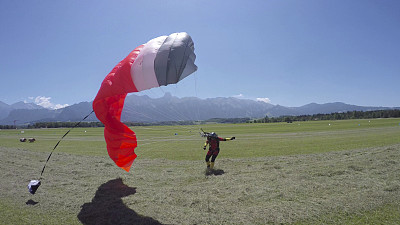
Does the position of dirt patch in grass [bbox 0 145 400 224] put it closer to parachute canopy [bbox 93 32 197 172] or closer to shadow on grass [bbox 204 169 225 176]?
shadow on grass [bbox 204 169 225 176]

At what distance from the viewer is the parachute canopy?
21.2 ft

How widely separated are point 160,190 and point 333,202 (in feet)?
17.6

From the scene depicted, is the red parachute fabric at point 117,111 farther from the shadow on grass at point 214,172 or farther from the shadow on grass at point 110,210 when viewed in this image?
the shadow on grass at point 214,172

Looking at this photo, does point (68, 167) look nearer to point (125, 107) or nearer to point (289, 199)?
point (125, 107)

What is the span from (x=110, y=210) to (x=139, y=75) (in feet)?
13.6

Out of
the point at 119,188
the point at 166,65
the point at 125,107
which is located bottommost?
the point at 119,188

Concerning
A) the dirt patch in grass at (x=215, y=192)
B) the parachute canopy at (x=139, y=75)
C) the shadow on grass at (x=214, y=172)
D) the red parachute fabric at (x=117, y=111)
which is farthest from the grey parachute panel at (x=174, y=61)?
the shadow on grass at (x=214, y=172)

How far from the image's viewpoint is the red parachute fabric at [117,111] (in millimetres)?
6906

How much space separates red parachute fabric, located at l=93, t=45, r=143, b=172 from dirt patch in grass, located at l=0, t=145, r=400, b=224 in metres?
1.28

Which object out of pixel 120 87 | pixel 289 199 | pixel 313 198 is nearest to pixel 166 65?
pixel 120 87

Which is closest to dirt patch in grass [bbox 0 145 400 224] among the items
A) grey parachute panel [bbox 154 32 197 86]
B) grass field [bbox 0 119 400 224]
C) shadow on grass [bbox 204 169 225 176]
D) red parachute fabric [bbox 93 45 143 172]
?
grass field [bbox 0 119 400 224]

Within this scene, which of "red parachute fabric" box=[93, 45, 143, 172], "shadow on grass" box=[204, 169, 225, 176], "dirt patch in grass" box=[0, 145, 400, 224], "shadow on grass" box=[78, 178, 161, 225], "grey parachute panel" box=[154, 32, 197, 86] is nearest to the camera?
"shadow on grass" box=[78, 178, 161, 225]

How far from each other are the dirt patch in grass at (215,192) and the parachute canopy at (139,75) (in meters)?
1.75

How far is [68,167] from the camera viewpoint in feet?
36.5
